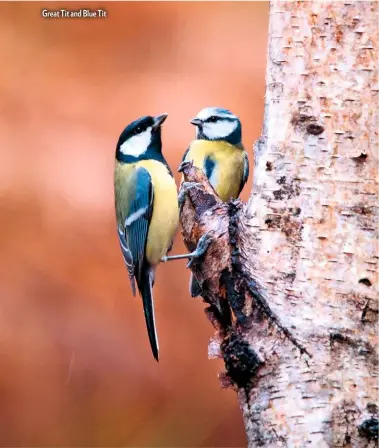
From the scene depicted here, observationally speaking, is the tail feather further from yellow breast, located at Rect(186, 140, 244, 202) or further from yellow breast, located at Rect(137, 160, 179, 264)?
yellow breast, located at Rect(186, 140, 244, 202)

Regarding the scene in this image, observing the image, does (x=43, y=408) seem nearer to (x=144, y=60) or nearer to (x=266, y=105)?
(x=144, y=60)

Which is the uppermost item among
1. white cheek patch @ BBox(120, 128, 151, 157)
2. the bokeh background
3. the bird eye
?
the bird eye

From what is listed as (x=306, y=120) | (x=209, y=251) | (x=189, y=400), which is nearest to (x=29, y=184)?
(x=189, y=400)

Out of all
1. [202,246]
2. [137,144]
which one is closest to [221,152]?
[137,144]

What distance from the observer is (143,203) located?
1.81m

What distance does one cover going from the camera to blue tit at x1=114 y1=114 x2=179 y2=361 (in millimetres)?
1782

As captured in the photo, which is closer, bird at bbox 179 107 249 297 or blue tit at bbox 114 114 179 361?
blue tit at bbox 114 114 179 361

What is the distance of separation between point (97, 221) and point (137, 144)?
0.81m

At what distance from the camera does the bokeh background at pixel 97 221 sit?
2500 mm

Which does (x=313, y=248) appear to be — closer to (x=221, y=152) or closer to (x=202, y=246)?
(x=202, y=246)

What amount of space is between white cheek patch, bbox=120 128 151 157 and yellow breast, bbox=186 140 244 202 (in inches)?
7.2

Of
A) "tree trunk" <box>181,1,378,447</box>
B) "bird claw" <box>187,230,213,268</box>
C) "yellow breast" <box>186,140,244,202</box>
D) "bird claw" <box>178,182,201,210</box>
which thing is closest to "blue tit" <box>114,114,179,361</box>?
"yellow breast" <box>186,140,244,202</box>

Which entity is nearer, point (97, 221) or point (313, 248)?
point (313, 248)

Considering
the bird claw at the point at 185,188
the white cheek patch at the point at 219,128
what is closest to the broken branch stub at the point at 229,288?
the bird claw at the point at 185,188
